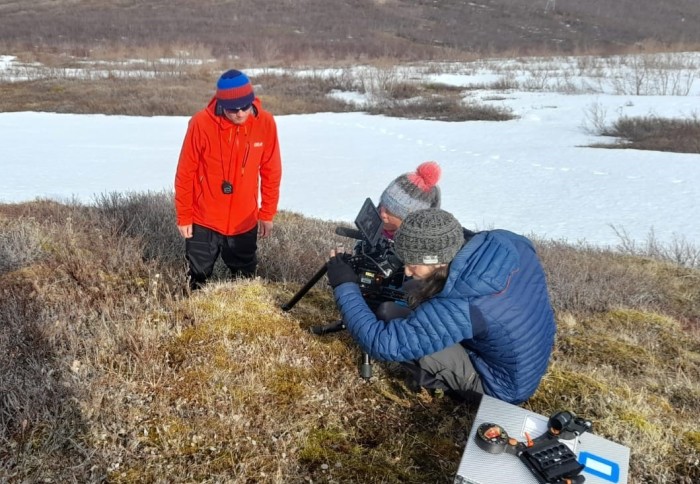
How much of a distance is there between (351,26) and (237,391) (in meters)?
45.3

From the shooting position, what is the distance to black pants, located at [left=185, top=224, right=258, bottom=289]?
3.69 meters

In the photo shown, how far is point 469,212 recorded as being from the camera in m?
8.79

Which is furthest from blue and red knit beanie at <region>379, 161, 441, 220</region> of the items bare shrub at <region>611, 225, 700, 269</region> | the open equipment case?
bare shrub at <region>611, 225, 700, 269</region>

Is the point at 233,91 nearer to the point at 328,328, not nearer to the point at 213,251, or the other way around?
the point at 213,251

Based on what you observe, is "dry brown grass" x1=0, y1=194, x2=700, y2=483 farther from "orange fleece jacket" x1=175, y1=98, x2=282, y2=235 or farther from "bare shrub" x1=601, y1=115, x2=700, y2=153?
"bare shrub" x1=601, y1=115, x2=700, y2=153

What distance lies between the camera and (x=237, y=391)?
250 centimetres

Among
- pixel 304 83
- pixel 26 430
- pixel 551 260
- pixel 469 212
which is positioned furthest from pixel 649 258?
pixel 304 83

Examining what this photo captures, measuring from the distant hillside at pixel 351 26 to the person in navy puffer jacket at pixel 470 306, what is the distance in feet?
107

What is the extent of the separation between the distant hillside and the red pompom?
31353 millimetres

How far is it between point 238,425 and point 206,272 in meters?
1.69

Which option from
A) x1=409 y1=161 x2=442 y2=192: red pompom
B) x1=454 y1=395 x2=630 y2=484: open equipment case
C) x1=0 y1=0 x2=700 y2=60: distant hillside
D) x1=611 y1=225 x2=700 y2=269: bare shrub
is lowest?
x1=611 y1=225 x2=700 y2=269: bare shrub

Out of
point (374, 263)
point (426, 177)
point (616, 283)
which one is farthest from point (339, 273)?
point (616, 283)

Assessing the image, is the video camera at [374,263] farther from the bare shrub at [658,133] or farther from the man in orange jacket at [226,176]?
the bare shrub at [658,133]

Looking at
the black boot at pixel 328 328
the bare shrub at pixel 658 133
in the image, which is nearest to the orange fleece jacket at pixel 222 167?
the black boot at pixel 328 328
